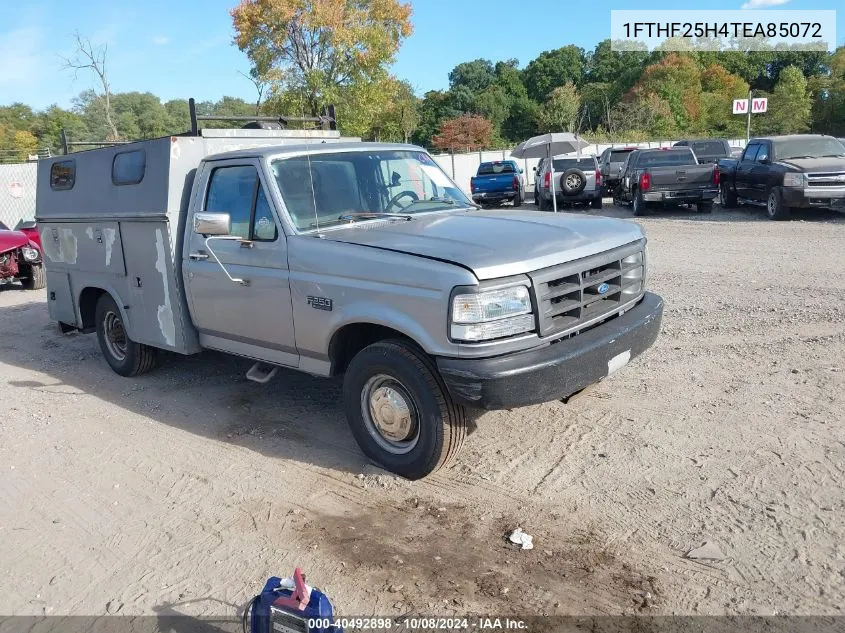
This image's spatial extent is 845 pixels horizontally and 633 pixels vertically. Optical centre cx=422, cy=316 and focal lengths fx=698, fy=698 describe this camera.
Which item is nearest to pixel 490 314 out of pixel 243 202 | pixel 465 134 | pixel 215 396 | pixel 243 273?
pixel 243 273

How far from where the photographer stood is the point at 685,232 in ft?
47.1

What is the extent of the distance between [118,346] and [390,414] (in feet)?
13.1

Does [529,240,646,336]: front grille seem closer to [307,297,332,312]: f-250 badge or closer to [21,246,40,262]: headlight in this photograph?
[307,297,332,312]: f-250 badge

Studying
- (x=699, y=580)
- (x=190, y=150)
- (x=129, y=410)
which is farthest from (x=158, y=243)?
(x=699, y=580)

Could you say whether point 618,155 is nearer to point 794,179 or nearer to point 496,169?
point 496,169

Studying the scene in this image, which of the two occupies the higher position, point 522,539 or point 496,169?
point 496,169

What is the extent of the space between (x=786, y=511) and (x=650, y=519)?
0.71 m

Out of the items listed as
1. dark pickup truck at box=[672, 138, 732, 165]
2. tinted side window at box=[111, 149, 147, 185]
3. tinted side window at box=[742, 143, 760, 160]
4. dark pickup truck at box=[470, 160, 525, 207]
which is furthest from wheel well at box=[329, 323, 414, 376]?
dark pickup truck at box=[672, 138, 732, 165]

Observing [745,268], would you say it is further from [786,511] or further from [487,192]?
[487,192]

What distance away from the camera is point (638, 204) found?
17.7 metres

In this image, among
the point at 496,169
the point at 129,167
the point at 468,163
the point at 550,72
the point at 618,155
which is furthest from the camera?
the point at 550,72

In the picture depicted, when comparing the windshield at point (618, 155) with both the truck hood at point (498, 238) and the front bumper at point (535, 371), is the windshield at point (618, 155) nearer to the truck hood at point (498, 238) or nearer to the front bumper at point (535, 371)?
the truck hood at point (498, 238)

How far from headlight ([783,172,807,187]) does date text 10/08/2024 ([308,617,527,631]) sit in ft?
46.6

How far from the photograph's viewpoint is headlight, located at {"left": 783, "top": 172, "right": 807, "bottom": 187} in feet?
47.3
